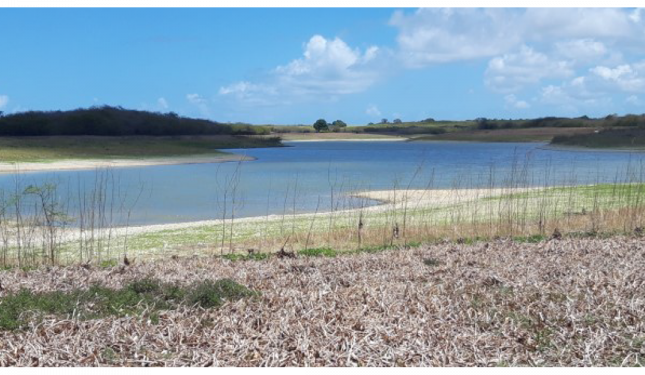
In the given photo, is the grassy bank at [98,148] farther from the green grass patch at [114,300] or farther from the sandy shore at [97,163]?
the green grass patch at [114,300]

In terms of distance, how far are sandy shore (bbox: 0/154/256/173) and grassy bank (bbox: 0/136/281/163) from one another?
2340 millimetres

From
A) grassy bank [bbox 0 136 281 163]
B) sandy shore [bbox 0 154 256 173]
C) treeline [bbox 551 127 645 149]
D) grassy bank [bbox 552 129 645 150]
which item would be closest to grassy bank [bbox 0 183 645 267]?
sandy shore [bbox 0 154 256 173]

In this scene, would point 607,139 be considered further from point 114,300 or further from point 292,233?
point 114,300

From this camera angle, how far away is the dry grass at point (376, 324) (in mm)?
4426

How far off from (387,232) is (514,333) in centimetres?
928

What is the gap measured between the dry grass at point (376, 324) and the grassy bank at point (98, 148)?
59786 mm

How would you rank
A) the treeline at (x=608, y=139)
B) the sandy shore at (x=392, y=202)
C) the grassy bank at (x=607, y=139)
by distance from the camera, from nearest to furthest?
the sandy shore at (x=392, y=202) → the grassy bank at (x=607, y=139) → the treeline at (x=608, y=139)

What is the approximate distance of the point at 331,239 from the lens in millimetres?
14117

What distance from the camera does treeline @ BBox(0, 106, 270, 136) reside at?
98062mm

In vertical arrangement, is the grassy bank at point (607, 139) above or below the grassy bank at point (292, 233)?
above

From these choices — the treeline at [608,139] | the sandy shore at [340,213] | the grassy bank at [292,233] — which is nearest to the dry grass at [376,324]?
the grassy bank at [292,233]

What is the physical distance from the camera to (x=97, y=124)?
10344 cm

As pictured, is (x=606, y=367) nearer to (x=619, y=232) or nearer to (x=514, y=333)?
(x=514, y=333)
